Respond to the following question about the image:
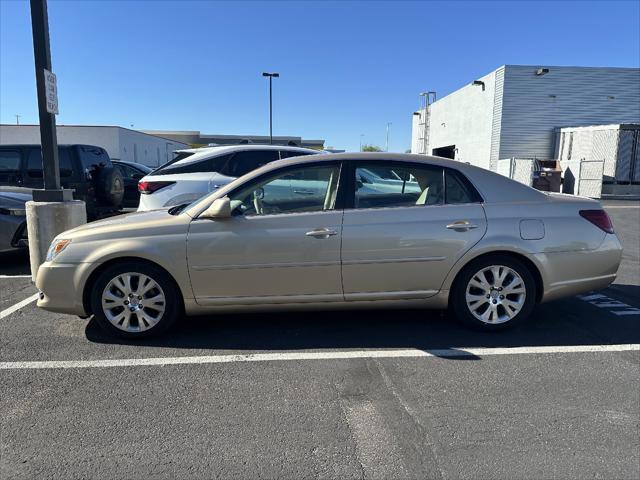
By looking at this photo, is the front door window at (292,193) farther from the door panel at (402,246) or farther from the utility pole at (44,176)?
the utility pole at (44,176)

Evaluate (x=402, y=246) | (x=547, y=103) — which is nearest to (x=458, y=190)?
(x=402, y=246)

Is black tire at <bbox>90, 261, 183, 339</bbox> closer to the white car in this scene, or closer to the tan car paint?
the tan car paint

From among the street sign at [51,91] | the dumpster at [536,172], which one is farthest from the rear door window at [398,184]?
the dumpster at [536,172]

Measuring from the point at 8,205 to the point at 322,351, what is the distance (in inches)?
218

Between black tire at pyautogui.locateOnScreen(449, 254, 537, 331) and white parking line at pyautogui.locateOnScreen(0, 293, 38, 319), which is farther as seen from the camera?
white parking line at pyautogui.locateOnScreen(0, 293, 38, 319)

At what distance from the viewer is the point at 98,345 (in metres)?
4.06

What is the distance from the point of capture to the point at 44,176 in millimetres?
5812

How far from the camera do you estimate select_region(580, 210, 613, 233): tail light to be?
4.33m

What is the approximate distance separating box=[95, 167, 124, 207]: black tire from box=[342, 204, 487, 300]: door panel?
6.90 meters

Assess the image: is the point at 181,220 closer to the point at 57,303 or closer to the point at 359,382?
the point at 57,303

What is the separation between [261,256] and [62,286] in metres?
1.69

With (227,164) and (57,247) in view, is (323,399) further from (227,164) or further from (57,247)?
(227,164)

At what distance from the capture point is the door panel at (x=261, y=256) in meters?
3.98

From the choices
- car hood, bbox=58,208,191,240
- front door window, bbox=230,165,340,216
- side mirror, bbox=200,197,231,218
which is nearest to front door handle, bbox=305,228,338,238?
A: front door window, bbox=230,165,340,216
